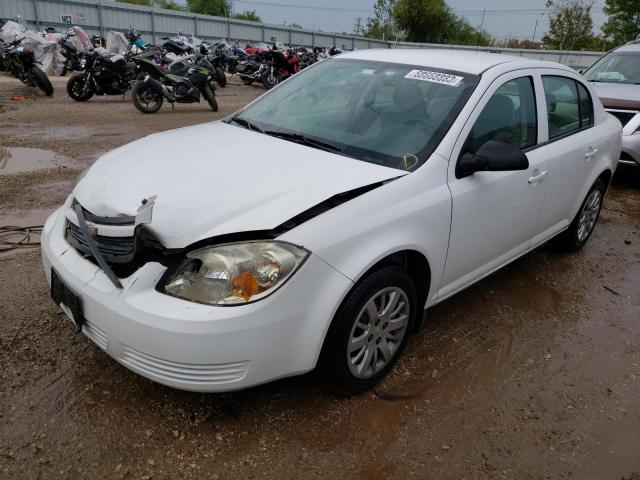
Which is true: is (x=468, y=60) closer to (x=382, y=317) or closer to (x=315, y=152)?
(x=315, y=152)

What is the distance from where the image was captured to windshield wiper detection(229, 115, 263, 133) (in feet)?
10.6

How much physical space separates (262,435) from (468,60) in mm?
2536

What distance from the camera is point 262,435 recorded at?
2301 mm

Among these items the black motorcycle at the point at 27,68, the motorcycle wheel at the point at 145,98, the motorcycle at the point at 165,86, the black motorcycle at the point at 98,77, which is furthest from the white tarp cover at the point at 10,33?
the motorcycle wheel at the point at 145,98

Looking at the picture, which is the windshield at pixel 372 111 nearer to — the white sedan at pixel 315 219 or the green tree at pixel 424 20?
the white sedan at pixel 315 219

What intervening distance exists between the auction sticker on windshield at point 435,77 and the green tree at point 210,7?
71524mm

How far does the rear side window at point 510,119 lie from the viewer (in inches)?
114

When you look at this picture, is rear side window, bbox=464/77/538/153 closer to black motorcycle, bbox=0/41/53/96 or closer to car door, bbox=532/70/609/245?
car door, bbox=532/70/609/245

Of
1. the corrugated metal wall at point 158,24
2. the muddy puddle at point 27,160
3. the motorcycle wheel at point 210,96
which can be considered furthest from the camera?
the corrugated metal wall at point 158,24

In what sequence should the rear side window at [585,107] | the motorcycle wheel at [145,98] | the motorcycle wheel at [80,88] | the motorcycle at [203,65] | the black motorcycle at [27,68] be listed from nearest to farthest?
the rear side window at [585,107] → the motorcycle wheel at [145,98] → the motorcycle wheel at [80,88] → the motorcycle at [203,65] → the black motorcycle at [27,68]

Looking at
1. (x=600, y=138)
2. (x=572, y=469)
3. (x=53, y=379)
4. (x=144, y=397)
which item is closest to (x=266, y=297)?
(x=144, y=397)

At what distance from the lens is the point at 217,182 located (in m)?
2.38

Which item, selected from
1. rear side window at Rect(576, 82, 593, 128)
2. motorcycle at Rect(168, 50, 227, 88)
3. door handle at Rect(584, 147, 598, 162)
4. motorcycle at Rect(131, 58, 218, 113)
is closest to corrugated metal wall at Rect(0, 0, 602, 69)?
motorcycle at Rect(168, 50, 227, 88)

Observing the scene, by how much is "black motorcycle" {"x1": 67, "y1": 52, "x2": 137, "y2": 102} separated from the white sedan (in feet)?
31.2
